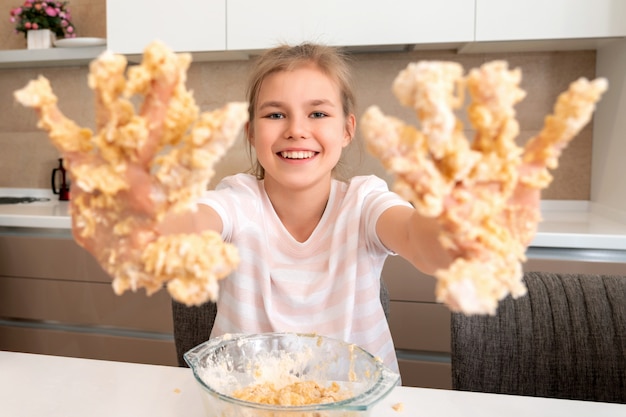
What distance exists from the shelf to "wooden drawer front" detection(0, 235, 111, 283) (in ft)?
2.59

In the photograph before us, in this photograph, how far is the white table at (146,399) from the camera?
0.63 metres

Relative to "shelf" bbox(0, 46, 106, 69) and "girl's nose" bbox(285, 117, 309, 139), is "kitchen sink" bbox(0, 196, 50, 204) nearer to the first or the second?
"shelf" bbox(0, 46, 106, 69)

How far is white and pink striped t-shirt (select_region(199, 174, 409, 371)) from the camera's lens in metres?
0.99

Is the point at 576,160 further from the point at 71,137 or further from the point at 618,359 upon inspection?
the point at 71,137

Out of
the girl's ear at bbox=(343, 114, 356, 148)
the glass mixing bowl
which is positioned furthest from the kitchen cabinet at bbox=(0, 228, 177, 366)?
the glass mixing bowl

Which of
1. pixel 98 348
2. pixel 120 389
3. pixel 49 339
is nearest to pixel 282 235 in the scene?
pixel 120 389

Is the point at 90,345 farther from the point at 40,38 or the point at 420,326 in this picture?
the point at 40,38

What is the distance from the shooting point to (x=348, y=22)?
167cm

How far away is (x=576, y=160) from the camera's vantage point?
6.31ft

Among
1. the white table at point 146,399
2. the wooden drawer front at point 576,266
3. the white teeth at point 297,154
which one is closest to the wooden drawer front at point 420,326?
the wooden drawer front at point 576,266

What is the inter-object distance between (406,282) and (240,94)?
1.13m

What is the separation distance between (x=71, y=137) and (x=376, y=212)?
0.65m

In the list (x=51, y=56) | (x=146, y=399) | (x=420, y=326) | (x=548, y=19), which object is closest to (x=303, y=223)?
(x=146, y=399)

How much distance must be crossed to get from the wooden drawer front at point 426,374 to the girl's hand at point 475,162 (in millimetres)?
1329
